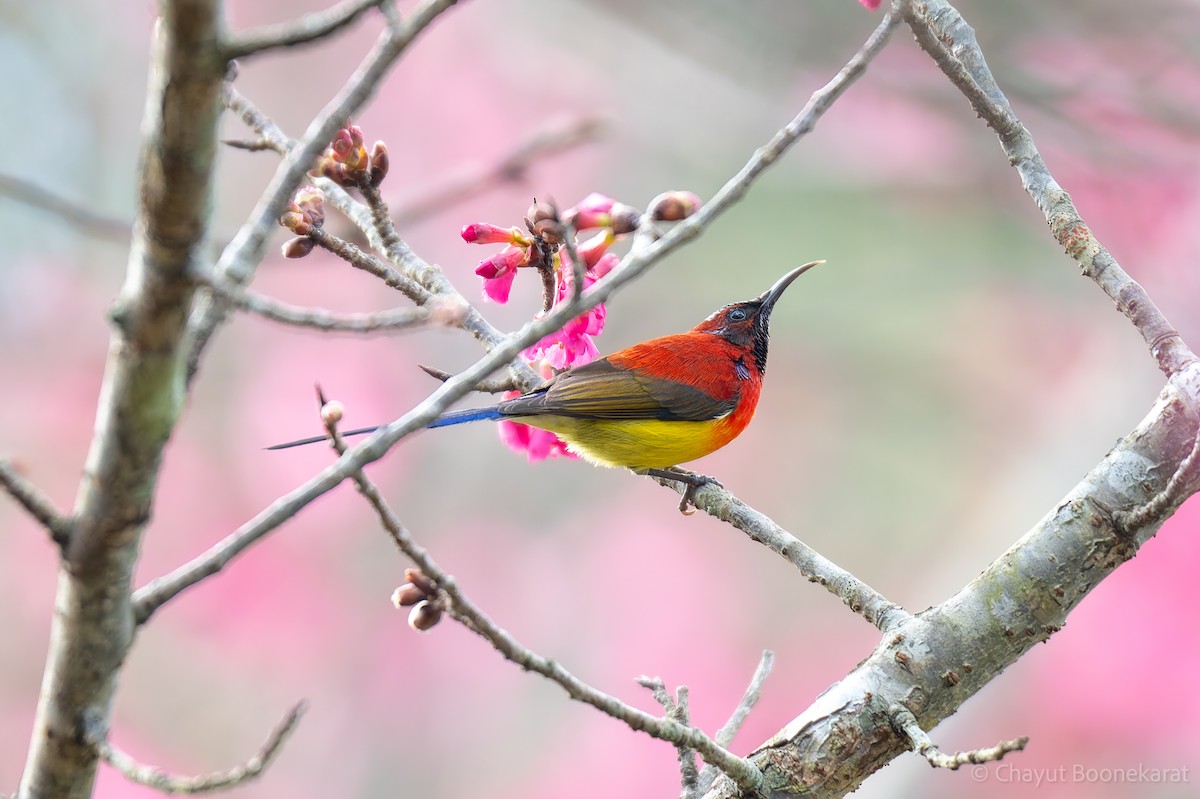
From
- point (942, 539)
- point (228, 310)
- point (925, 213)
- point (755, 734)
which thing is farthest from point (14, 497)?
point (942, 539)

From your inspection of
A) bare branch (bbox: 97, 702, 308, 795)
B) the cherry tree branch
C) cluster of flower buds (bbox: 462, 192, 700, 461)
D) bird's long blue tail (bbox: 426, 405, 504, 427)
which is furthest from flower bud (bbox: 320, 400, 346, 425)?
bird's long blue tail (bbox: 426, 405, 504, 427)

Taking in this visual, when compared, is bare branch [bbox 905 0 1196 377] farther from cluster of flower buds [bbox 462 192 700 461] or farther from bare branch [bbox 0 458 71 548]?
bare branch [bbox 0 458 71 548]

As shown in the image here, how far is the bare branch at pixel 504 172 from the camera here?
6.39ft

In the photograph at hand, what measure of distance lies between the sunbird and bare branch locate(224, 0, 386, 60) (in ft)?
6.54

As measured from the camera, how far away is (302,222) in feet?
8.05

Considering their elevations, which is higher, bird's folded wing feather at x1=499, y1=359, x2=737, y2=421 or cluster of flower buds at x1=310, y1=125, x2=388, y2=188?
bird's folded wing feather at x1=499, y1=359, x2=737, y2=421

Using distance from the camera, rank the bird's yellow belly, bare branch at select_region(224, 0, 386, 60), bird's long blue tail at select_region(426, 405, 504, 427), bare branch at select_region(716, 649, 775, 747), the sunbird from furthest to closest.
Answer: the bird's yellow belly → the sunbird → bird's long blue tail at select_region(426, 405, 504, 427) → bare branch at select_region(716, 649, 775, 747) → bare branch at select_region(224, 0, 386, 60)

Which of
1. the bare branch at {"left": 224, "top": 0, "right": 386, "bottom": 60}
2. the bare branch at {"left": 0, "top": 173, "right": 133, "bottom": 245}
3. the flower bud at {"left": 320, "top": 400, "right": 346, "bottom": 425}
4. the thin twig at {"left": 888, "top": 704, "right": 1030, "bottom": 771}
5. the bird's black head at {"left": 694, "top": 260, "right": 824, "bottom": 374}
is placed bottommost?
the thin twig at {"left": 888, "top": 704, "right": 1030, "bottom": 771}

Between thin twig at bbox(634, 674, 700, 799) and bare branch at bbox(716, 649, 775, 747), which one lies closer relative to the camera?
thin twig at bbox(634, 674, 700, 799)

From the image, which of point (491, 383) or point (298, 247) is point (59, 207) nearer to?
point (298, 247)

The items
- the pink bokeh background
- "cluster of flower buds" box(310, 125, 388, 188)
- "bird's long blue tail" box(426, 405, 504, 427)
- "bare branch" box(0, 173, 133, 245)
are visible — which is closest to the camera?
"bare branch" box(0, 173, 133, 245)

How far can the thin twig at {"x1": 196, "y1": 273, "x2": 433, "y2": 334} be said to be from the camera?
115cm

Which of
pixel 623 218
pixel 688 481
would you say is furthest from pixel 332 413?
pixel 688 481

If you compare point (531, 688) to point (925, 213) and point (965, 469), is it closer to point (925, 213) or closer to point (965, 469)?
point (925, 213)
